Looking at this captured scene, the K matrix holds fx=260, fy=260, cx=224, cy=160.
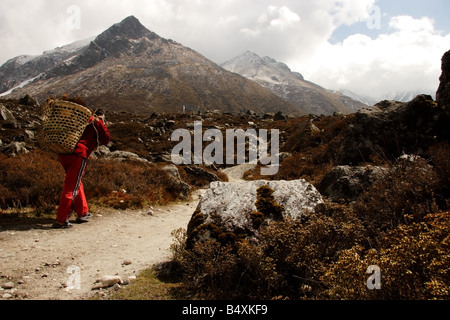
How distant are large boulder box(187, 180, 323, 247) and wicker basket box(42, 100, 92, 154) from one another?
3324mm

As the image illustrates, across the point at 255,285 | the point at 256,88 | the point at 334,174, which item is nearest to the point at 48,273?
the point at 255,285

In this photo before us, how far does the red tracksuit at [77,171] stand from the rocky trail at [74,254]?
16.5 inches

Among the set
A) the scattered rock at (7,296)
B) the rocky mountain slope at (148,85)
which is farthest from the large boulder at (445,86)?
the rocky mountain slope at (148,85)

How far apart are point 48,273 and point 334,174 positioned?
6.40 metres

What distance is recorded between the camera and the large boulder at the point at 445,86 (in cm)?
770

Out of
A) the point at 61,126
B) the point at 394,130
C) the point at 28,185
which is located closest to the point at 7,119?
the point at 28,185

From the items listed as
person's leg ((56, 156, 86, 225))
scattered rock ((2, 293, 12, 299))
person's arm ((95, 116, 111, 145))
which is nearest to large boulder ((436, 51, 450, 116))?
person's arm ((95, 116, 111, 145))

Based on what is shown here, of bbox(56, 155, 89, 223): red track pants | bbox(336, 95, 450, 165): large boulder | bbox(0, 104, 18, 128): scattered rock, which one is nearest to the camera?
bbox(56, 155, 89, 223): red track pants

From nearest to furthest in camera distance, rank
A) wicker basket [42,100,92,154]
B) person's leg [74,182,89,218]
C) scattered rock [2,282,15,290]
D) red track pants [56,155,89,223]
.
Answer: scattered rock [2,282,15,290] < wicker basket [42,100,92,154] < red track pants [56,155,89,223] < person's leg [74,182,89,218]

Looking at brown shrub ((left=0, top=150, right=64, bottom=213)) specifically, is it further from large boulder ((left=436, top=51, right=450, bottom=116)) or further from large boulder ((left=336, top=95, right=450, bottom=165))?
large boulder ((left=436, top=51, right=450, bottom=116))

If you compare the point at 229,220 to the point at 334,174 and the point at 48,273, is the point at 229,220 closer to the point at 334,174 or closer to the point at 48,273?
the point at 48,273

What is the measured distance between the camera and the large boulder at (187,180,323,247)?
4008 millimetres

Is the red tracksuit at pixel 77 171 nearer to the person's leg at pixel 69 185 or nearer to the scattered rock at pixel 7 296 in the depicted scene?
the person's leg at pixel 69 185

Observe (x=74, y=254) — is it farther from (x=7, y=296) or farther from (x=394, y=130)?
(x=394, y=130)
